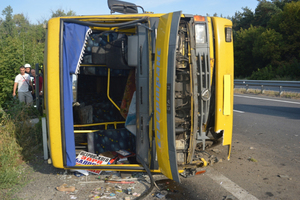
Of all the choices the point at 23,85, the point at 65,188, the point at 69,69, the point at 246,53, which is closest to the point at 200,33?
the point at 69,69

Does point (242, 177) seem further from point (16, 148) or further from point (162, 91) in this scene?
point (16, 148)

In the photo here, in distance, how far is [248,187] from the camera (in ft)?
11.8

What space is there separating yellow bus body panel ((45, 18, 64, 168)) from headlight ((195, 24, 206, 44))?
2.03 m

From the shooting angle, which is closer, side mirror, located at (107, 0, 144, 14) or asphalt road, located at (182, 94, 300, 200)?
asphalt road, located at (182, 94, 300, 200)

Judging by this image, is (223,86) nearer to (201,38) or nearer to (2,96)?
(201,38)

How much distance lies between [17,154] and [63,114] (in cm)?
192

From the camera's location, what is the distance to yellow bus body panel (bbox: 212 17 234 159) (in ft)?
11.7

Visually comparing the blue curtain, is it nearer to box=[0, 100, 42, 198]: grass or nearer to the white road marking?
box=[0, 100, 42, 198]: grass

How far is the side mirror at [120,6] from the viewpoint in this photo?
5066 mm

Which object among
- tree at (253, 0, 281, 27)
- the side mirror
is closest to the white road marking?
the side mirror

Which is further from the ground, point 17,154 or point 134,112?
point 134,112

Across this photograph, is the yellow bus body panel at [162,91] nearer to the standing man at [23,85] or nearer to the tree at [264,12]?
the standing man at [23,85]

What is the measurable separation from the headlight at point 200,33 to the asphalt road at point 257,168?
2.11 m

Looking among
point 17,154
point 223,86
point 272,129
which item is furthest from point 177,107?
point 272,129
